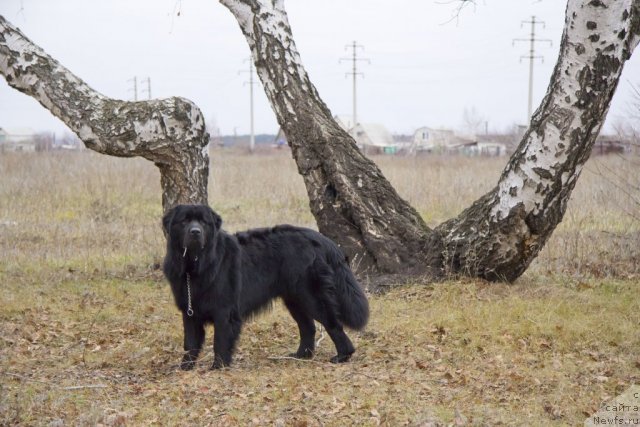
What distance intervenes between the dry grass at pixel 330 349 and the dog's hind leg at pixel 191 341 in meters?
0.16

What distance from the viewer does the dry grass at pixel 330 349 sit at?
5.79m

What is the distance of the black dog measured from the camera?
273 inches

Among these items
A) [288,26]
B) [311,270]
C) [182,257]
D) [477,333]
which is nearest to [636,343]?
[477,333]

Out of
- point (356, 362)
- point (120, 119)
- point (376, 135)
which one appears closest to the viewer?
point (356, 362)

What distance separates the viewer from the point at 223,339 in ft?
23.0

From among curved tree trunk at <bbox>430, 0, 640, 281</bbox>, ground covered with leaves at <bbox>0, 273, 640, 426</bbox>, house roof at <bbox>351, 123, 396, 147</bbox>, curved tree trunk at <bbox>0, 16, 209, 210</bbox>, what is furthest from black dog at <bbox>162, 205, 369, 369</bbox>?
house roof at <bbox>351, 123, 396, 147</bbox>

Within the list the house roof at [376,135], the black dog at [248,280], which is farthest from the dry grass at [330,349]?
the house roof at [376,135]

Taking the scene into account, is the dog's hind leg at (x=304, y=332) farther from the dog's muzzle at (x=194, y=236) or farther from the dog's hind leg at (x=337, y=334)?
the dog's muzzle at (x=194, y=236)

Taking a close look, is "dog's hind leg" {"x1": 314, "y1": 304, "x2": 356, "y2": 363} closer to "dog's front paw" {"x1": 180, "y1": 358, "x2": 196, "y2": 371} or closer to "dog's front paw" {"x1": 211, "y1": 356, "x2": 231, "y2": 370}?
"dog's front paw" {"x1": 211, "y1": 356, "x2": 231, "y2": 370}

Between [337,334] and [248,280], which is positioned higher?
[248,280]

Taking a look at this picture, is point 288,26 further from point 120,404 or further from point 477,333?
point 120,404

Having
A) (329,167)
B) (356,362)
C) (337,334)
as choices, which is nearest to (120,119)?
(329,167)

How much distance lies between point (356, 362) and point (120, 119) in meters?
4.90

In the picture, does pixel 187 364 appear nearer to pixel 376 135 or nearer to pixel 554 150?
pixel 554 150
